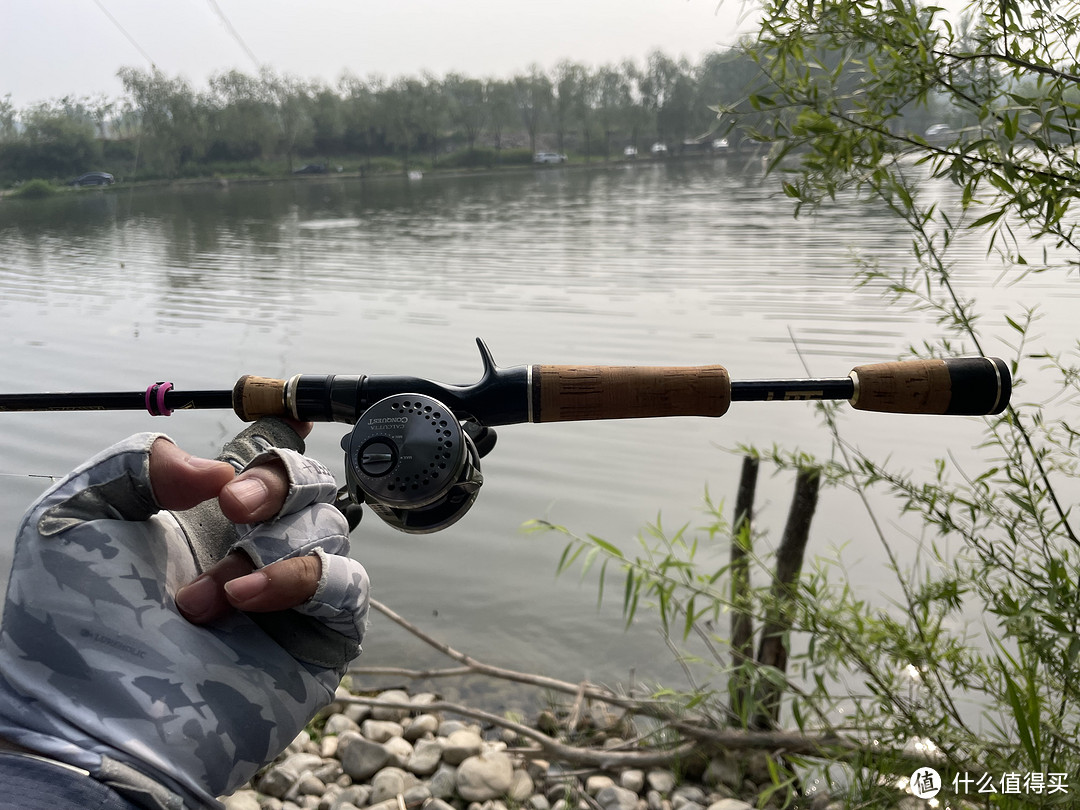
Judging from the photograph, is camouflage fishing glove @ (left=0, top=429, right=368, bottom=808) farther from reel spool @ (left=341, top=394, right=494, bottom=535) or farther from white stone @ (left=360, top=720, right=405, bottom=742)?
white stone @ (left=360, top=720, right=405, bottom=742)

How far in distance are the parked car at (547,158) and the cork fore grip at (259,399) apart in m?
61.8

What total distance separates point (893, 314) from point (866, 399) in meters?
A: 9.25

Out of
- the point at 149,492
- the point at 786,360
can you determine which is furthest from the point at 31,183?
the point at 149,492

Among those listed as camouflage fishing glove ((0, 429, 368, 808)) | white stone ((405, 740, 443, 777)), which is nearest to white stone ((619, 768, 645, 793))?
white stone ((405, 740, 443, 777))

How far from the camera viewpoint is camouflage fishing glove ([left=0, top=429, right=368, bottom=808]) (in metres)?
0.87

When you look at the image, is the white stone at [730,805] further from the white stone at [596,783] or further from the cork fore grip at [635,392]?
the cork fore grip at [635,392]

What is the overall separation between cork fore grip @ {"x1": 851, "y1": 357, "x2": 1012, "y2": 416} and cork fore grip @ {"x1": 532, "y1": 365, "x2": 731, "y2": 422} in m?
0.21

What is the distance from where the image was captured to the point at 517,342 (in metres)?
9.19

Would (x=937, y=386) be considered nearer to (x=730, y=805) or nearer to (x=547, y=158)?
(x=730, y=805)

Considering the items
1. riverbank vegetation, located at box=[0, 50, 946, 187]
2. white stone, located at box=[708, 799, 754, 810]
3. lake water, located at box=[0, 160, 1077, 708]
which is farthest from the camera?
riverbank vegetation, located at box=[0, 50, 946, 187]

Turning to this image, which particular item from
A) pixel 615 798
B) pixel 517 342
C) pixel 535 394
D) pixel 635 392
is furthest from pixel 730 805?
pixel 517 342

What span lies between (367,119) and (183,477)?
49.3m

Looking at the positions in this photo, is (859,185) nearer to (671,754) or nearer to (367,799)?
(671,754)

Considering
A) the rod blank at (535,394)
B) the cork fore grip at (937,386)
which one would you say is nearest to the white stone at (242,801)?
the rod blank at (535,394)
